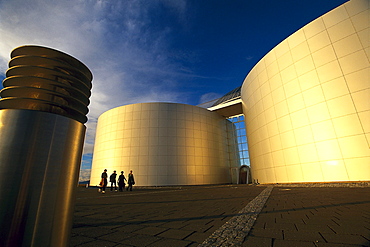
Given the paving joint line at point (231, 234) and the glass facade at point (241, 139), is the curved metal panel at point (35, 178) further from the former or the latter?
the glass facade at point (241, 139)

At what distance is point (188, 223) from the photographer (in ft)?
10.4

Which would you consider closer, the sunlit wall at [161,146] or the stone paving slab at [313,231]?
the stone paving slab at [313,231]

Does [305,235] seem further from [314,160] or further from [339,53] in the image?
[339,53]

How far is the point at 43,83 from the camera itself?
129cm

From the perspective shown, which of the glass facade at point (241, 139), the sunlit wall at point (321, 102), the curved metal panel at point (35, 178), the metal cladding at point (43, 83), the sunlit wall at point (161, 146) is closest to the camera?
the curved metal panel at point (35, 178)

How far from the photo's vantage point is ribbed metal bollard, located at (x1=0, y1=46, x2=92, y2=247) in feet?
3.30

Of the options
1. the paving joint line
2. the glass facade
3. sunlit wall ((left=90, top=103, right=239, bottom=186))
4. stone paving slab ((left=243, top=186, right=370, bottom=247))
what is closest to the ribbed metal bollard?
the paving joint line

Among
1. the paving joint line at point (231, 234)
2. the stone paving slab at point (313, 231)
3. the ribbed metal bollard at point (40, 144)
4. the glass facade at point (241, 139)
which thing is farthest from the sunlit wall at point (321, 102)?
the ribbed metal bollard at point (40, 144)

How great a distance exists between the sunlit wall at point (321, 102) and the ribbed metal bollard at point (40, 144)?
14920 millimetres

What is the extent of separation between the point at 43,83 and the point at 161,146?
73.2 feet

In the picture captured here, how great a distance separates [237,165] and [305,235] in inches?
1104

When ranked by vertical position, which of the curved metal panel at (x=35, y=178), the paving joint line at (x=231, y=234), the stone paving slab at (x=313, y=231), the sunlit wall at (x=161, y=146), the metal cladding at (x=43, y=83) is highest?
the sunlit wall at (x=161, y=146)

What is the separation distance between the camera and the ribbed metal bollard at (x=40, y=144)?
3.30 feet

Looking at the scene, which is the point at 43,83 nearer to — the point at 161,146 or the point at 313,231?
the point at 313,231
